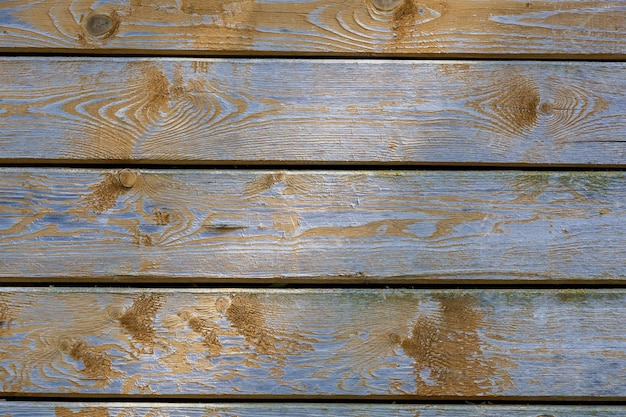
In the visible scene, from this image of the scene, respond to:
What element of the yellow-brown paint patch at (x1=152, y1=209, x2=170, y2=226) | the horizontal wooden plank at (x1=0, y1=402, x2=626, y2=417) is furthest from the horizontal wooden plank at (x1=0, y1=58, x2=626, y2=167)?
the horizontal wooden plank at (x1=0, y1=402, x2=626, y2=417)

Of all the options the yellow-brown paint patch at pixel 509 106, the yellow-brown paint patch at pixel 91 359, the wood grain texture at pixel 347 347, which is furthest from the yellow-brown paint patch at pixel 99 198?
the yellow-brown paint patch at pixel 509 106

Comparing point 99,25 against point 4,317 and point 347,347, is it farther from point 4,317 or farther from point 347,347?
point 347,347

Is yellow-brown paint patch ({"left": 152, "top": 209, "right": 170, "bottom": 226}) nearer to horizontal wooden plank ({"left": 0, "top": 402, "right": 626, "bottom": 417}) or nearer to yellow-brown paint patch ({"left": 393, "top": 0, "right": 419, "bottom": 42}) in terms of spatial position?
horizontal wooden plank ({"left": 0, "top": 402, "right": 626, "bottom": 417})

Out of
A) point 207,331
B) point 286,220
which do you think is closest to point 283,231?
point 286,220

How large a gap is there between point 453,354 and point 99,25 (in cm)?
105

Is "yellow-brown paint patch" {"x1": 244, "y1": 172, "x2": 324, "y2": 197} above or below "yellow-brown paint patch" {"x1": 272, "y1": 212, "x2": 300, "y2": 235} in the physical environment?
above

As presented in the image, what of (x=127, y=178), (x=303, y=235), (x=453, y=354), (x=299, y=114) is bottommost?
(x=453, y=354)

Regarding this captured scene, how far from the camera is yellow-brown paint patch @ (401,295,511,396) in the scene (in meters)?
1.16

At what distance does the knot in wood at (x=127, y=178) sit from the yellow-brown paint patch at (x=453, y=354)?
0.68 metres

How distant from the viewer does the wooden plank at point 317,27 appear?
1.18 metres

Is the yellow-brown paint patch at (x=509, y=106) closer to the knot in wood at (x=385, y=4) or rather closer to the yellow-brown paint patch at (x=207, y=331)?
the knot in wood at (x=385, y=4)

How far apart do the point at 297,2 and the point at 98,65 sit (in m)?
0.46

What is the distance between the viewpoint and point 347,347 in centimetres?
116

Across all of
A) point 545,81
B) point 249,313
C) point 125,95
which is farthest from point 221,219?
point 545,81
